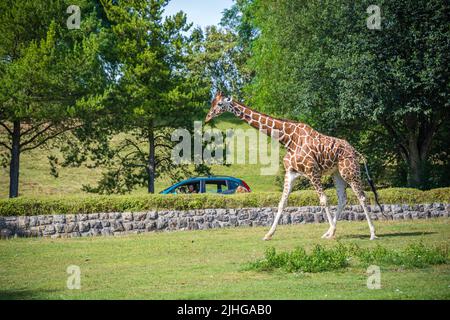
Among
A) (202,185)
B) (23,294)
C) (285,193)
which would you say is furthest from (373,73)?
(23,294)

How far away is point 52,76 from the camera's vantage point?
26.6 meters

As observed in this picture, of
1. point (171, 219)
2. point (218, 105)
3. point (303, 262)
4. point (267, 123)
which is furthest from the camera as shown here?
point (171, 219)

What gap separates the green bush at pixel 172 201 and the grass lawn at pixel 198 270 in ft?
4.45

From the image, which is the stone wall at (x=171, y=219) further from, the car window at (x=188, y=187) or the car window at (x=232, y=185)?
the car window at (x=188, y=187)

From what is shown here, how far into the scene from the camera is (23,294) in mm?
11602

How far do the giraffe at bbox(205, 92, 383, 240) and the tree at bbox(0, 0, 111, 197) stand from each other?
996 cm

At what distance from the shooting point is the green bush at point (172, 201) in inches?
830

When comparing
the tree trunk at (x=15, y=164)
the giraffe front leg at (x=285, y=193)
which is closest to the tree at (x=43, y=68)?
the tree trunk at (x=15, y=164)

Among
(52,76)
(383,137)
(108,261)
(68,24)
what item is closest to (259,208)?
(108,261)

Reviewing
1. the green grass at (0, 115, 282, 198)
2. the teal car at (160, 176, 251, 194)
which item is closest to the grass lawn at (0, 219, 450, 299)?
the teal car at (160, 176, 251, 194)

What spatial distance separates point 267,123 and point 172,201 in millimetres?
4804

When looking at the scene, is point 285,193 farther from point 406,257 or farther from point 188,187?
point 188,187

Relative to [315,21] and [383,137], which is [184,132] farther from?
Answer: [383,137]
